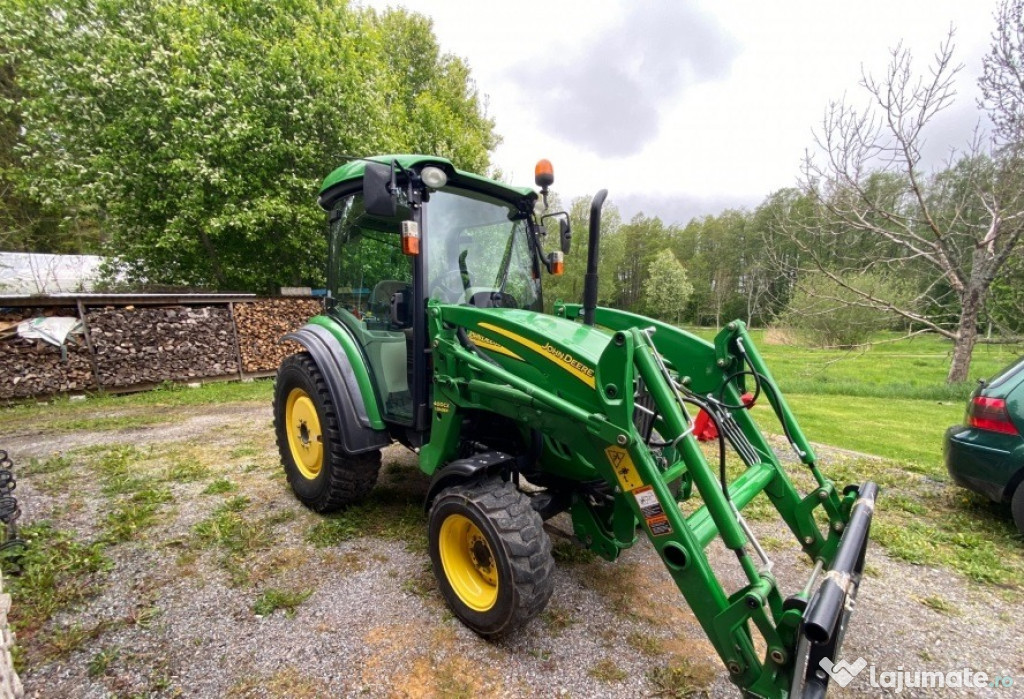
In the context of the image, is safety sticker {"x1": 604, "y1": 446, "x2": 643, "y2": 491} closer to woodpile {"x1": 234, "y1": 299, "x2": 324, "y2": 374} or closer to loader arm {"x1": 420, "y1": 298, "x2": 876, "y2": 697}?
loader arm {"x1": 420, "y1": 298, "x2": 876, "y2": 697}

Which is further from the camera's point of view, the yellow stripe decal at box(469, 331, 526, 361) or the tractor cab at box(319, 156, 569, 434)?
the tractor cab at box(319, 156, 569, 434)

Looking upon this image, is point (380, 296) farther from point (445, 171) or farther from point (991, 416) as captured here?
point (991, 416)

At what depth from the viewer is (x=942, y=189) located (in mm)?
9977

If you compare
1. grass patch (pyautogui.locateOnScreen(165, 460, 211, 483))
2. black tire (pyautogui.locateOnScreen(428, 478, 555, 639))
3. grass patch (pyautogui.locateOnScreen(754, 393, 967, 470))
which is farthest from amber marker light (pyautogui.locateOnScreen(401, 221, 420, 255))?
grass patch (pyautogui.locateOnScreen(754, 393, 967, 470))

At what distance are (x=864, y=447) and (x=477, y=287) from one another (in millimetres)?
5291

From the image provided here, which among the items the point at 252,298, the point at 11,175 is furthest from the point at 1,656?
the point at 11,175

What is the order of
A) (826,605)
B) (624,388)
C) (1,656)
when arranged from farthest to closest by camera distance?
(624,388), (1,656), (826,605)

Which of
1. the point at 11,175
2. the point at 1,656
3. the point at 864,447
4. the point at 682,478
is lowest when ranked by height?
the point at 864,447

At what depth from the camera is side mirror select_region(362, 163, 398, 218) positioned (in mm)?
2379

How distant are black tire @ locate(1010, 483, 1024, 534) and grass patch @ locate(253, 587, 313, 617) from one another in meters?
4.50

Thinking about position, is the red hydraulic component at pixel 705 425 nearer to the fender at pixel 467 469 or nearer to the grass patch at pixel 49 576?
the fender at pixel 467 469

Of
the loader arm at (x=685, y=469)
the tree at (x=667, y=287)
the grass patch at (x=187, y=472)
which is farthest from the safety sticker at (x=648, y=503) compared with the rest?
the tree at (x=667, y=287)

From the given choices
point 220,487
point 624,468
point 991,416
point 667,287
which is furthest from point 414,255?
point 667,287

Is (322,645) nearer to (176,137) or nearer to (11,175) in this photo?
(176,137)
